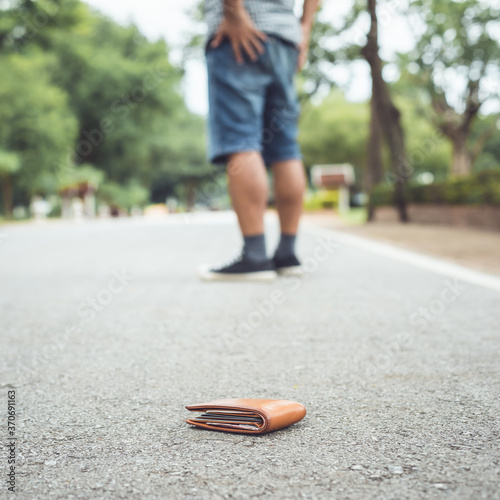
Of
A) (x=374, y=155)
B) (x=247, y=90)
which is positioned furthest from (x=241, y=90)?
(x=374, y=155)

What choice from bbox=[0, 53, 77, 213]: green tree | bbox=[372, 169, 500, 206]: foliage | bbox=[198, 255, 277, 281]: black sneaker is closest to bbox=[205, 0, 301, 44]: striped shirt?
bbox=[198, 255, 277, 281]: black sneaker

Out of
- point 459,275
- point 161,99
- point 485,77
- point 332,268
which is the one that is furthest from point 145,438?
point 161,99

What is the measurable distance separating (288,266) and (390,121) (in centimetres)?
1227

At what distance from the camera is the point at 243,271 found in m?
4.32

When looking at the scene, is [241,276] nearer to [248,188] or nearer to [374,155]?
[248,188]

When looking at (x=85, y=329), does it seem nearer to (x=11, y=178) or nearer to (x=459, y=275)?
(x=459, y=275)

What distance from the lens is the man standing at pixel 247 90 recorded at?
162 inches

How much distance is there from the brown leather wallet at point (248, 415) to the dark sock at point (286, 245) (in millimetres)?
3069

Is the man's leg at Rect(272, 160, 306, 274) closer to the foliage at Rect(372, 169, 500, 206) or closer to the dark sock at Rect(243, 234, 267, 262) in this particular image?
the dark sock at Rect(243, 234, 267, 262)

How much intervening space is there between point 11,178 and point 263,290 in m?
34.1

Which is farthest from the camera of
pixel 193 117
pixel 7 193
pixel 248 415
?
pixel 193 117

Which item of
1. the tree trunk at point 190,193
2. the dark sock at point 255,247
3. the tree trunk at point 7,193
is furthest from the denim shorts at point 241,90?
the tree trunk at point 190,193

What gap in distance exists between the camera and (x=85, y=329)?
2.84m

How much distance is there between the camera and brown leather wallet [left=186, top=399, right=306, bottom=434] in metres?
1.44
